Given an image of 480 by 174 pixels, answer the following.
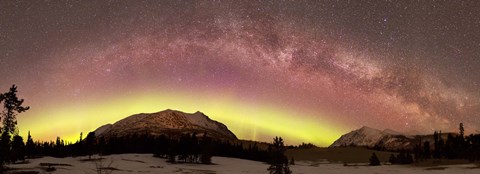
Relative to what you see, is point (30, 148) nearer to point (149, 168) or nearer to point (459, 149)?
point (149, 168)

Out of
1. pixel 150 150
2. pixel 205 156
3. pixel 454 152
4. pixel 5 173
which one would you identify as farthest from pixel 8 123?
pixel 454 152

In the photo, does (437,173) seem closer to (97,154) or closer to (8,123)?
(8,123)

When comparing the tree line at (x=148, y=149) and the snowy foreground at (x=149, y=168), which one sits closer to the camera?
the snowy foreground at (x=149, y=168)

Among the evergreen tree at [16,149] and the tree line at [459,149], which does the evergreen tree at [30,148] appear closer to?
the evergreen tree at [16,149]

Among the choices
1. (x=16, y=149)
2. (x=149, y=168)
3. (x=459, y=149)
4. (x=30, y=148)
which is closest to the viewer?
(x=16, y=149)

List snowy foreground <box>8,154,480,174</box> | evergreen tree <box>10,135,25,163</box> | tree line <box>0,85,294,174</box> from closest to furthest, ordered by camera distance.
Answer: evergreen tree <box>10,135,25,163</box>
snowy foreground <box>8,154,480,174</box>
tree line <box>0,85,294,174</box>

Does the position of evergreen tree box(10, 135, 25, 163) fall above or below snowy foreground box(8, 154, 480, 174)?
above

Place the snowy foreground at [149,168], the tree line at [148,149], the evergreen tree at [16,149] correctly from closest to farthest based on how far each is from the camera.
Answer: the evergreen tree at [16,149], the snowy foreground at [149,168], the tree line at [148,149]

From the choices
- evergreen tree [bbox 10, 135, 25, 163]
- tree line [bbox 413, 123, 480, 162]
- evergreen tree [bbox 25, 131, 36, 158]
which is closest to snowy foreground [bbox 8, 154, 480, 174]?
evergreen tree [bbox 10, 135, 25, 163]

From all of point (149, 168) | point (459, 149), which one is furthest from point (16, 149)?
point (459, 149)

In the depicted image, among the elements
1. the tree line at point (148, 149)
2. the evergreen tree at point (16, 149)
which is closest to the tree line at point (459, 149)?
the tree line at point (148, 149)

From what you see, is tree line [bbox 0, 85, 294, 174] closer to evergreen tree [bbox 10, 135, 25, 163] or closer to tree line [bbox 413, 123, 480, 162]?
evergreen tree [bbox 10, 135, 25, 163]

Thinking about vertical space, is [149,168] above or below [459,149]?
below

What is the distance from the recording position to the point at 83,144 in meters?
138
